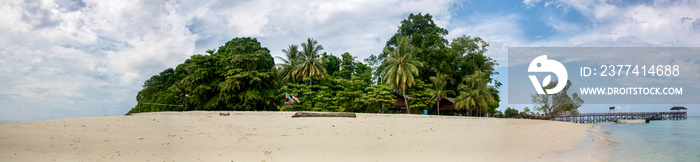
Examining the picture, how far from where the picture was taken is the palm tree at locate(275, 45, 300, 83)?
3703 centimetres

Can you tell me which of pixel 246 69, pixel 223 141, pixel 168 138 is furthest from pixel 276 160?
pixel 246 69

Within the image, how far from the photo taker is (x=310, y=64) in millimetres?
35406

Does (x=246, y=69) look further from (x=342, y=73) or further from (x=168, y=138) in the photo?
(x=168, y=138)

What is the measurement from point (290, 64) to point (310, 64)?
146 inches

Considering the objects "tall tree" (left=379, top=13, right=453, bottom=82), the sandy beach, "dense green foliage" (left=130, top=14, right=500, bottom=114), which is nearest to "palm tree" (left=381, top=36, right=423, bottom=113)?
"dense green foliage" (left=130, top=14, right=500, bottom=114)

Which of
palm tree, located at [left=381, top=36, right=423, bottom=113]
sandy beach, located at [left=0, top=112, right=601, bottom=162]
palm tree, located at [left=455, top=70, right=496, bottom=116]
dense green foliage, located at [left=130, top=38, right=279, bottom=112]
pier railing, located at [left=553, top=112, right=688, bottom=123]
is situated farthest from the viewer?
pier railing, located at [left=553, top=112, right=688, bottom=123]

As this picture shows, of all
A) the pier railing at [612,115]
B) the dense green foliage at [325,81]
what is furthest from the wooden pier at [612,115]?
the dense green foliage at [325,81]

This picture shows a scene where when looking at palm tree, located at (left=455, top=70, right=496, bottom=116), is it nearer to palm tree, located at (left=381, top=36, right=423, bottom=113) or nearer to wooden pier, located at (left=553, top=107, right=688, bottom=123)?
palm tree, located at (left=381, top=36, right=423, bottom=113)

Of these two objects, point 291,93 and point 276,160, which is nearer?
point 276,160

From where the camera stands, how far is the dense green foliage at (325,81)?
30.3 m

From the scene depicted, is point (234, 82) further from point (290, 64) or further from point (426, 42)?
point (426, 42)

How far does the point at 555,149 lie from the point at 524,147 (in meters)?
0.70

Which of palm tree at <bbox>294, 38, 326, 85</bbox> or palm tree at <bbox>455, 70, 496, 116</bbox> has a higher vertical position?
palm tree at <bbox>294, 38, 326, 85</bbox>

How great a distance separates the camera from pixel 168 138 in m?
7.60
